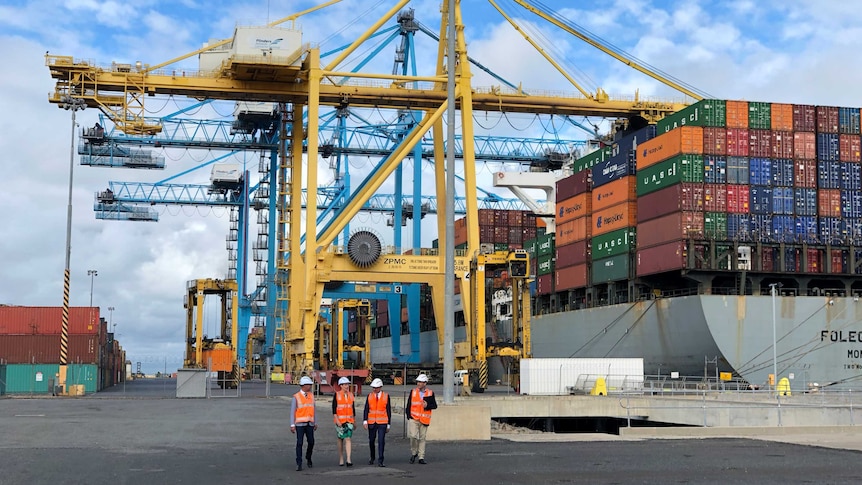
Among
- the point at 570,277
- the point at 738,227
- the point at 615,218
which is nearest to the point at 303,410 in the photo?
the point at 738,227

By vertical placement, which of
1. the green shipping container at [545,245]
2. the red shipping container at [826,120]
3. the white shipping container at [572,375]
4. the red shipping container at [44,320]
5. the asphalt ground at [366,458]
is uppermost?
the red shipping container at [826,120]

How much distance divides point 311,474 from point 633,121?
43.4 meters

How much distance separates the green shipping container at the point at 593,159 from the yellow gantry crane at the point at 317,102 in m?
2.23

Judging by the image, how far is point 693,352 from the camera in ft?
153

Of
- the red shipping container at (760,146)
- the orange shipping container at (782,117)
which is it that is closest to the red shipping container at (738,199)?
the red shipping container at (760,146)

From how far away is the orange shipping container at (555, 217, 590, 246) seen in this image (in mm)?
55125

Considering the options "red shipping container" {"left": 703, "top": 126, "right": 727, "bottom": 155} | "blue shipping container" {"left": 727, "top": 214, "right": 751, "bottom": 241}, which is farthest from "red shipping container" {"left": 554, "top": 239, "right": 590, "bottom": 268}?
"red shipping container" {"left": 703, "top": 126, "right": 727, "bottom": 155}

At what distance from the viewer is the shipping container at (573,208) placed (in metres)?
54.9

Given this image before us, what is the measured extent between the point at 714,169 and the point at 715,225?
2.41 metres

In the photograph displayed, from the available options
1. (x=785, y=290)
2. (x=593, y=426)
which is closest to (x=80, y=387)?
(x=593, y=426)

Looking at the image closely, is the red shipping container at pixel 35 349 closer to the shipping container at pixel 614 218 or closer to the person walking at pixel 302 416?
the shipping container at pixel 614 218

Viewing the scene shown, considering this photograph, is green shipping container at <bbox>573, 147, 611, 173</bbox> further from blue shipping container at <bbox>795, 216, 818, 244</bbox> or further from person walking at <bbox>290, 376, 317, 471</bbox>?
person walking at <bbox>290, 376, 317, 471</bbox>

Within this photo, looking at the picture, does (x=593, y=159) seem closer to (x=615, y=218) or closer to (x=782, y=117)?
(x=615, y=218)

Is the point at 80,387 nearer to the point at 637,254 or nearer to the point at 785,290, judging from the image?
the point at 637,254
